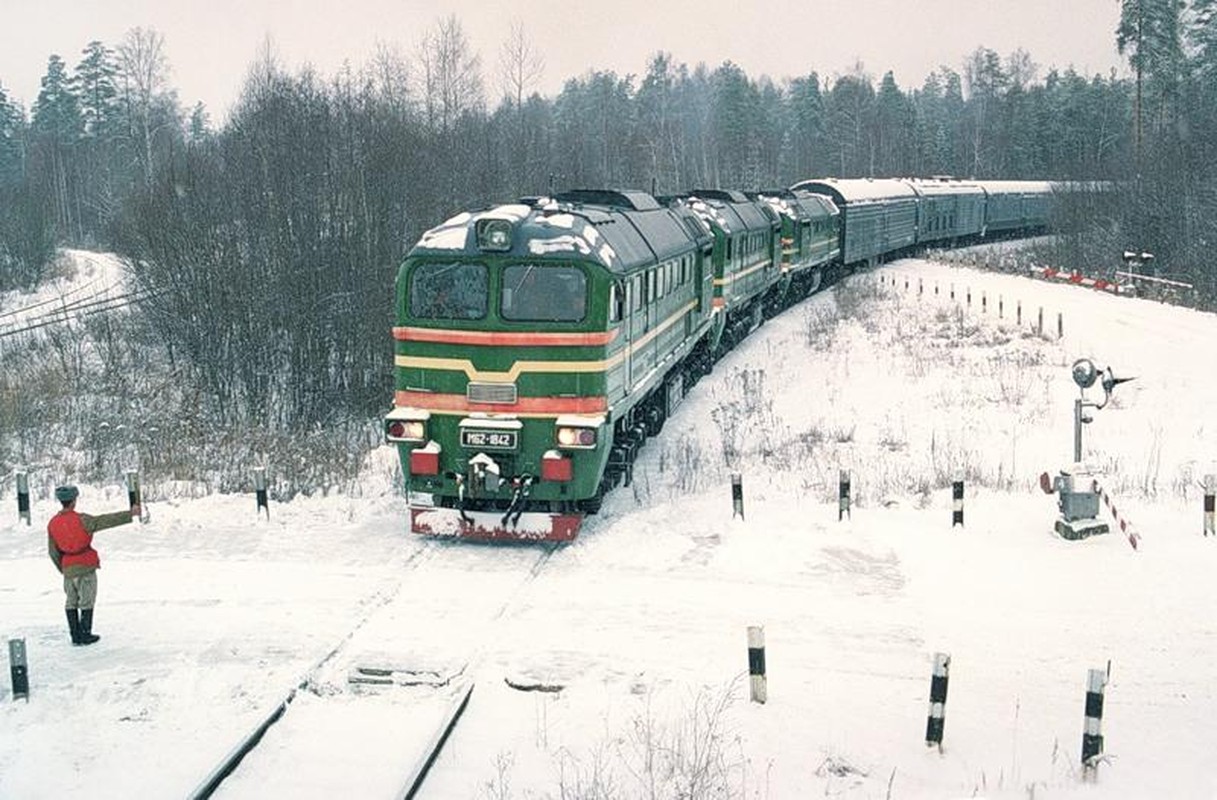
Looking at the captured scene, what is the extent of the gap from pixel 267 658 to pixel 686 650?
11.1ft

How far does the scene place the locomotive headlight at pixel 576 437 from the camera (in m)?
11.9

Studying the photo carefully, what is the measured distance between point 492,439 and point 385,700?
3957 mm

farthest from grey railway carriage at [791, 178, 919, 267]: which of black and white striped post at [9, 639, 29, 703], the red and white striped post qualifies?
black and white striped post at [9, 639, 29, 703]

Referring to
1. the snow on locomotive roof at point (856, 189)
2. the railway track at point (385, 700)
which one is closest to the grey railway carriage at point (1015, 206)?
the snow on locomotive roof at point (856, 189)

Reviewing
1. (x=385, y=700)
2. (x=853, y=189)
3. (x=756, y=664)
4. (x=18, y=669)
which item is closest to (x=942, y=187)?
(x=853, y=189)

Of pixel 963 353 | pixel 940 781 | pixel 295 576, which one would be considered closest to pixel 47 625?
pixel 295 576

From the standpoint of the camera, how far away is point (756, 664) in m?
8.38

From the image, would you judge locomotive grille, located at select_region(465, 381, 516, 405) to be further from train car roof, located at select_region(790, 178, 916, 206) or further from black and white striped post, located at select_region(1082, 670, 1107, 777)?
train car roof, located at select_region(790, 178, 916, 206)

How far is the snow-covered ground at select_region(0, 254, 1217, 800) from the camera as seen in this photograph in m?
7.51

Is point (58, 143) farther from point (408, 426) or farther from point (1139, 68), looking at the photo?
point (408, 426)

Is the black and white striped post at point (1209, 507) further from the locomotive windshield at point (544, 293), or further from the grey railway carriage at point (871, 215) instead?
the grey railway carriage at point (871, 215)

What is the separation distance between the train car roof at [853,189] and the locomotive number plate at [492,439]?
28586mm

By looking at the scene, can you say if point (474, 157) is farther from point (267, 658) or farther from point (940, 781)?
point (940, 781)

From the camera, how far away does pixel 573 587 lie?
35.9ft
